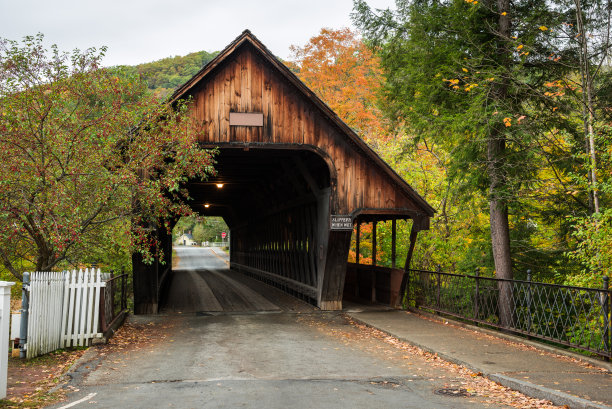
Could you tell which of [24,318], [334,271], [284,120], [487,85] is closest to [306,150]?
[284,120]

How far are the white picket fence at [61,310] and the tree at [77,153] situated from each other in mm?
632

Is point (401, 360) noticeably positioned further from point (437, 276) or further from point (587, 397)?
point (437, 276)

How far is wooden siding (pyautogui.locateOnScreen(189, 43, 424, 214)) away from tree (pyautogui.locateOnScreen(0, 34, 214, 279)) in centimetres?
204

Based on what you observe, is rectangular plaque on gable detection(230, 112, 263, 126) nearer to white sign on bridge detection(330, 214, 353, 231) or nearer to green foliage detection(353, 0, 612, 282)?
white sign on bridge detection(330, 214, 353, 231)

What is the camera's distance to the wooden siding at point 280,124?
43.3 ft

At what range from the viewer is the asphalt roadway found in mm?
6191

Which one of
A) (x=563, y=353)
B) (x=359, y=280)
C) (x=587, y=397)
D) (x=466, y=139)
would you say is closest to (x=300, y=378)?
(x=587, y=397)

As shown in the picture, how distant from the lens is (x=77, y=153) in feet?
32.0

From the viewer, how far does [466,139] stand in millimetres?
13359

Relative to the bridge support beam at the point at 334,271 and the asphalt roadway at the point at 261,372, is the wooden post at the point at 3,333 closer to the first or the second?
the asphalt roadway at the point at 261,372

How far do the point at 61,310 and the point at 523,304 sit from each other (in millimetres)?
9662

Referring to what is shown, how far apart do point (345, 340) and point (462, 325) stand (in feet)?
9.37

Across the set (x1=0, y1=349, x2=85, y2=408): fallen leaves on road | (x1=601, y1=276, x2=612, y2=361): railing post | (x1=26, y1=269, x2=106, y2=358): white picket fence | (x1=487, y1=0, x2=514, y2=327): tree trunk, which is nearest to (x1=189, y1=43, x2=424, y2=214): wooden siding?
(x1=487, y1=0, x2=514, y2=327): tree trunk

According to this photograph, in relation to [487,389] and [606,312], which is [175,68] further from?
[487,389]
